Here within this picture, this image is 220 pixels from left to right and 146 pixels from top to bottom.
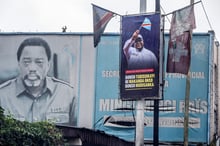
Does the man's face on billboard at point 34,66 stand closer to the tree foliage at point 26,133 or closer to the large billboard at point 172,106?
the large billboard at point 172,106

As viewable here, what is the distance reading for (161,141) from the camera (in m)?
36.0

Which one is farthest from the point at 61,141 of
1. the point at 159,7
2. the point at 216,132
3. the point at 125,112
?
the point at 216,132

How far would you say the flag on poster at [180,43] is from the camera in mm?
25641

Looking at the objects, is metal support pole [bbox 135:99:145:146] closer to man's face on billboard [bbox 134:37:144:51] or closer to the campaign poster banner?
the campaign poster banner

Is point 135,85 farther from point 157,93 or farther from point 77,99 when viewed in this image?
point 77,99

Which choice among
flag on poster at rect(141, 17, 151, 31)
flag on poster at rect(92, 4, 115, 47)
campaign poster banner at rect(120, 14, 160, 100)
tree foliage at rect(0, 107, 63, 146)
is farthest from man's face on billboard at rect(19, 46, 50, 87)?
tree foliage at rect(0, 107, 63, 146)

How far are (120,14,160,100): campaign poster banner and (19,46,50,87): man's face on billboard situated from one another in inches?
451

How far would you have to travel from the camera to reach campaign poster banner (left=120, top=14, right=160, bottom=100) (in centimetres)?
2647

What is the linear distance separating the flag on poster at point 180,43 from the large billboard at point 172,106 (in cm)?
944

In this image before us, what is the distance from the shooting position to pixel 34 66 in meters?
38.1

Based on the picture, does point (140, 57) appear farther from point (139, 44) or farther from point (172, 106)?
point (172, 106)

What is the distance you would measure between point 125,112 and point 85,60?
4.02 metres

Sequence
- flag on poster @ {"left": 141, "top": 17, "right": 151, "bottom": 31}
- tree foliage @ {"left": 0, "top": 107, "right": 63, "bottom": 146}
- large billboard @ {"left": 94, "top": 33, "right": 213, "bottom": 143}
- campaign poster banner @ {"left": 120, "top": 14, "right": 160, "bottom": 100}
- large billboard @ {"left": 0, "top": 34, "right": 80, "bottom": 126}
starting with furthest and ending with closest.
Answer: large billboard @ {"left": 0, "top": 34, "right": 80, "bottom": 126}
large billboard @ {"left": 94, "top": 33, "right": 213, "bottom": 143}
flag on poster @ {"left": 141, "top": 17, "right": 151, "bottom": 31}
campaign poster banner @ {"left": 120, "top": 14, "right": 160, "bottom": 100}
tree foliage @ {"left": 0, "top": 107, "right": 63, "bottom": 146}

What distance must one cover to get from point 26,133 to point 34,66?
17.0 metres
